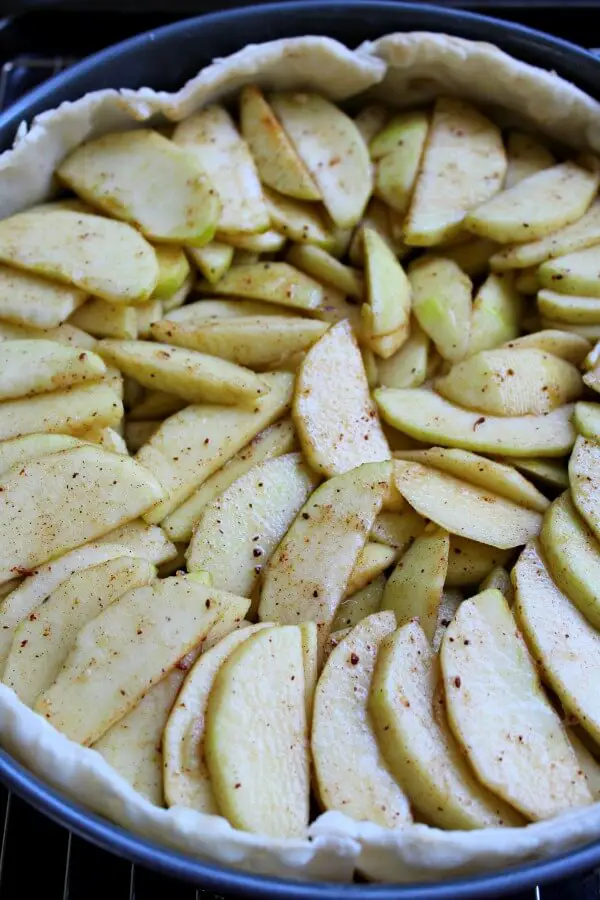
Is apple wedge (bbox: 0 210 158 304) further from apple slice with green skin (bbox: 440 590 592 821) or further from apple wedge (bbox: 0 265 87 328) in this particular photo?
apple slice with green skin (bbox: 440 590 592 821)

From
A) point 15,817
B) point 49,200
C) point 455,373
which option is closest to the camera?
point 15,817

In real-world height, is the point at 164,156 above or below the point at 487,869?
above

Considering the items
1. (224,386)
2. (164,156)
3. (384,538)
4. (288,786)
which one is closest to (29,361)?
(224,386)

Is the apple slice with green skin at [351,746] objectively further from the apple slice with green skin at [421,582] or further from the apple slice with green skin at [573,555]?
the apple slice with green skin at [573,555]

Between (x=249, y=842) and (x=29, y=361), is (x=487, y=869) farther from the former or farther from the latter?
(x=29, y=361)

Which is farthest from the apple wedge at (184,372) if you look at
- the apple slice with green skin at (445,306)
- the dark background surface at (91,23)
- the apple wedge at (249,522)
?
the dark background surface at (91,23)

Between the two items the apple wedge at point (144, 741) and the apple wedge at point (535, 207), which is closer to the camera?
the apple wedge at point (144, 741)

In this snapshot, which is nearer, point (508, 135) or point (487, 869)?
point (487, 869)

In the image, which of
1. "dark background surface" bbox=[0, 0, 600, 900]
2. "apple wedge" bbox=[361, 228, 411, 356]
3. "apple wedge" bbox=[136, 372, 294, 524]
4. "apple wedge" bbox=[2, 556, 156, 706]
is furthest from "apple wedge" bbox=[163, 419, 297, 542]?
"dark background surface" bbox=[0, 0, 600, 900]
